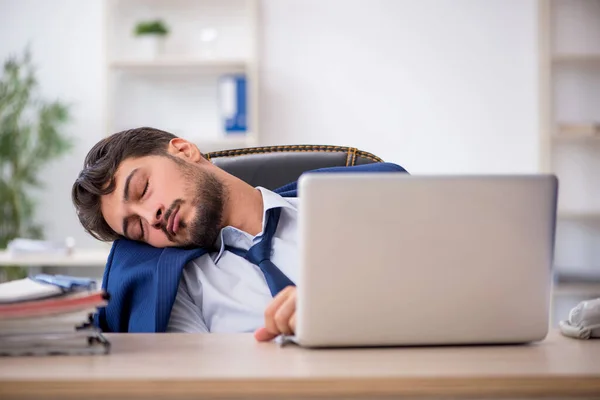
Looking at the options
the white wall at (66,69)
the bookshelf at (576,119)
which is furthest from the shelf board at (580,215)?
the white wall at (66,69)

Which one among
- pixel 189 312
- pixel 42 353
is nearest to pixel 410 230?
pixel 42 353

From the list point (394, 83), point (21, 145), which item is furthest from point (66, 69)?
point (394, 83)

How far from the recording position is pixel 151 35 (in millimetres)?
3910

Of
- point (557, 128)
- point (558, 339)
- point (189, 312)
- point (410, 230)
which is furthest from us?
point (557, 128)

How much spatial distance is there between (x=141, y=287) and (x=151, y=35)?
264 cm

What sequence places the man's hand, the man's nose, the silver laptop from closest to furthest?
the silver laptop < the man's hand < the man's nose

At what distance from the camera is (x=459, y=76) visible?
408cm

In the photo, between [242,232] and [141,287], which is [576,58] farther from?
[141,287]

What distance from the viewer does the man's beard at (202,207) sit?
1.68 m

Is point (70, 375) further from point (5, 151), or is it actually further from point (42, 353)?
point (5, 151)

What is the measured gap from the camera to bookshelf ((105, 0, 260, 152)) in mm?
4055

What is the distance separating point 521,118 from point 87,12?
230cm

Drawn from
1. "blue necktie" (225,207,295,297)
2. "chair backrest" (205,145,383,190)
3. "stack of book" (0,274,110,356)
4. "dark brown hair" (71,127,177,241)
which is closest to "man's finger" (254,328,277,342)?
"stack of book" (0,274,110,356)

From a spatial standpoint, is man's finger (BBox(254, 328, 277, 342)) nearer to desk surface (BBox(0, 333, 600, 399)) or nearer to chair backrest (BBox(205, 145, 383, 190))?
desk surface (BBox(0, 333, 600, 399))
